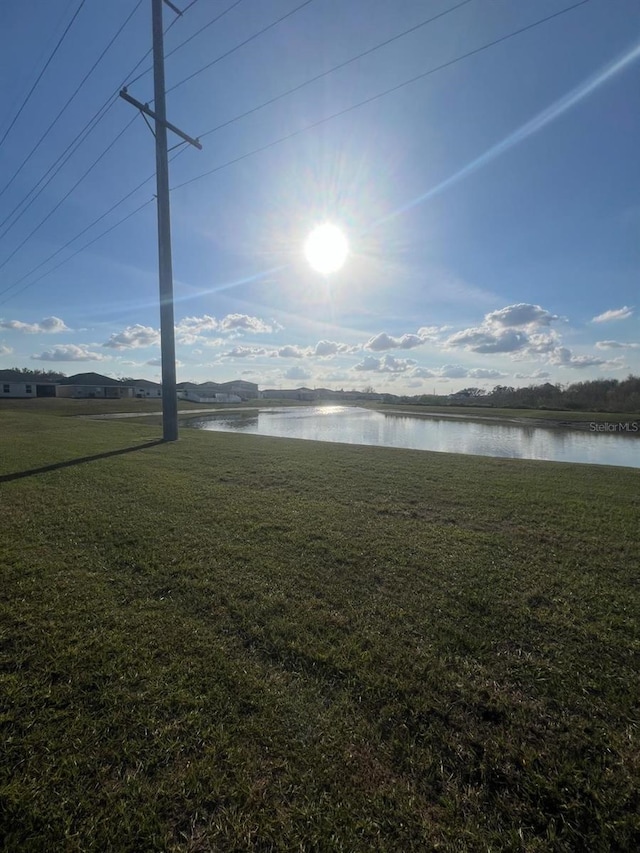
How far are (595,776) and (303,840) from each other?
1.36 metres

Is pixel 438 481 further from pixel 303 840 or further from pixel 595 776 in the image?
pixel 303 840

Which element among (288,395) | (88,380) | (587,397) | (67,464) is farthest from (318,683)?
(288,395)

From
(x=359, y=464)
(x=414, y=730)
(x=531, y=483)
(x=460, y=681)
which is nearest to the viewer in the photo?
(x=414, y=730)

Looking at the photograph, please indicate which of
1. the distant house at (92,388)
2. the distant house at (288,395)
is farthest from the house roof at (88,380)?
the distant house at (288,395)

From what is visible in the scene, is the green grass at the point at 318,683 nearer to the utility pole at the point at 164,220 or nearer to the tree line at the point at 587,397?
the utility pole at the point at 164,220

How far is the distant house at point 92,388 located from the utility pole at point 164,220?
51888mm

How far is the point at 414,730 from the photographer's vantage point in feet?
6.14

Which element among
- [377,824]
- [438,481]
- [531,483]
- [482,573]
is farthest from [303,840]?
[531,483]

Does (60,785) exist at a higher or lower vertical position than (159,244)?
lower

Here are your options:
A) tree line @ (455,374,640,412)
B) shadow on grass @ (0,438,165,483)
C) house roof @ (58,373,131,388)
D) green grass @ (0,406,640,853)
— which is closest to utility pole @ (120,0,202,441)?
shadow on grass @ (0,438,165,483)

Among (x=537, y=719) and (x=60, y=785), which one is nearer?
→ (x=60, y=785)

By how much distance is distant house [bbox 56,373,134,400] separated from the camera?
183 ft

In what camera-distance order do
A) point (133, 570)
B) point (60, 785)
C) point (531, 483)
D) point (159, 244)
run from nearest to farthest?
point (60, 785) → point (133, 570) → point (531, 483) → point (159, 244)

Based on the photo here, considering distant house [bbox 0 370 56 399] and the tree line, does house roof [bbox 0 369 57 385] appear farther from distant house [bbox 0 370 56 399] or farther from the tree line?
the tree line
